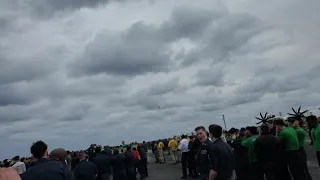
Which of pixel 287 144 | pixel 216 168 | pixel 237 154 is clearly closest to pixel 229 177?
pixel 216 168

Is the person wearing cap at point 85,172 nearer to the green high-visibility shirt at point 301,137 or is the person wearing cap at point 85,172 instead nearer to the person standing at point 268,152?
the person standing at point 268,152

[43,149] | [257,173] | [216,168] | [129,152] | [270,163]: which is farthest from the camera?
[129,152]

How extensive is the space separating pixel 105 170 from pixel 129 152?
2940 mm

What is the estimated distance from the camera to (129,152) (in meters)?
13.9

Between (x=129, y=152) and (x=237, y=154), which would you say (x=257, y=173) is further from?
(x=129, y=152)

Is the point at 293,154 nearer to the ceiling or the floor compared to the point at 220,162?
nearer to the floor

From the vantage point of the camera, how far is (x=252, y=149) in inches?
372

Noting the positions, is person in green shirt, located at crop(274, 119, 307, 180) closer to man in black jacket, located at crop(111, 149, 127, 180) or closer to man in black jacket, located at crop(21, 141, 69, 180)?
man in black jacket, located at crop(21, 141, 69, 180)

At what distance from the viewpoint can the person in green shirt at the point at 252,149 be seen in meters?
9.34

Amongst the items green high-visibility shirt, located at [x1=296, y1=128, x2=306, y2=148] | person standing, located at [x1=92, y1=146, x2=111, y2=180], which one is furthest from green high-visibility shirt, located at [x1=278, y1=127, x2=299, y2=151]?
person standing, located at [x1=92, y1=146, x2=111, y2=180]

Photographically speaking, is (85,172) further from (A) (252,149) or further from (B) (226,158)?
(B) (226,158)

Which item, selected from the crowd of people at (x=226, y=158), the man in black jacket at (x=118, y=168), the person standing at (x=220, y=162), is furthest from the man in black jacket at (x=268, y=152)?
the man in black jacket at (x=118, y=168)

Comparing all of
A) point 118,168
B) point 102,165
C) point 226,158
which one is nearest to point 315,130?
point 226,158

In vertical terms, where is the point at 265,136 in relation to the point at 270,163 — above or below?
above
